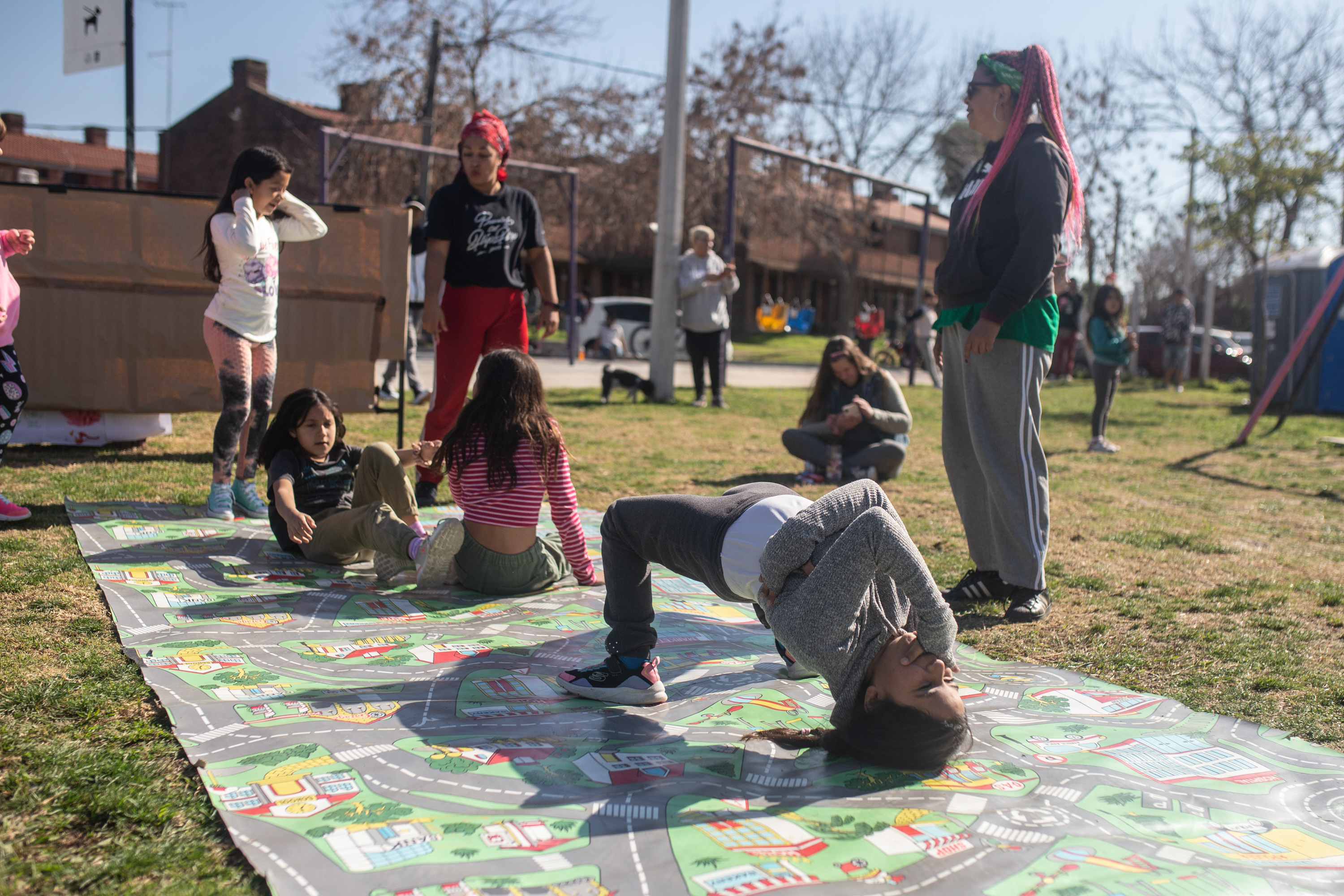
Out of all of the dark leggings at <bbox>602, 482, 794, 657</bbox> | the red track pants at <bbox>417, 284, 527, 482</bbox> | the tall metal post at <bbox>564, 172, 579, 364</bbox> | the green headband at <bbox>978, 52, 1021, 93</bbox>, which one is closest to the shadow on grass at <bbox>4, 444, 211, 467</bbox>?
the red track pants at <bbox>417, 284, 527, 482</bbox>

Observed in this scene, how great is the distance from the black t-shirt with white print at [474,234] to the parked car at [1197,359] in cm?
2266

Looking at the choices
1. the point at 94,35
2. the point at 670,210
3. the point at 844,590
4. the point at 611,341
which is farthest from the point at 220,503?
the point at 611,341

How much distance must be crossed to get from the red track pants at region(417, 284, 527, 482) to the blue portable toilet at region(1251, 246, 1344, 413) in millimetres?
13118

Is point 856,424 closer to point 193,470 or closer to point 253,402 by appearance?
point 253,402

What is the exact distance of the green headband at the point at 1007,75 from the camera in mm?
3908

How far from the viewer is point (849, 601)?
92.4 inches

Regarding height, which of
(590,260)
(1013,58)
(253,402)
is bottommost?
(253,402)

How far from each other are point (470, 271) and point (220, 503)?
1.73 metres

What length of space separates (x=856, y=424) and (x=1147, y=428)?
6365 millimetres

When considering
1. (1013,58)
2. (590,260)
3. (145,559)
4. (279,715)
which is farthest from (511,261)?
(590,260)

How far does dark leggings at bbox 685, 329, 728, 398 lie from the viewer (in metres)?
11.4

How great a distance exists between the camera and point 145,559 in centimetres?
404

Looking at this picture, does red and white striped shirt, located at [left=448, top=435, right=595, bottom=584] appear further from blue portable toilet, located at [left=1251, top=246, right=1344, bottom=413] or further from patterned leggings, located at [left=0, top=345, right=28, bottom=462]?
blue portable toilet, located at [left=1251, top=246, right=1344, bottom=413]

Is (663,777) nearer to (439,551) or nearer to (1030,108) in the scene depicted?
(439,551)
